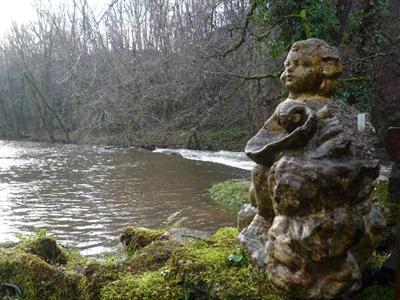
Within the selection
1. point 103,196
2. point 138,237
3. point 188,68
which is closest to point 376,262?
point 138,237

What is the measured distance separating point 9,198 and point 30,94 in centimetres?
3694

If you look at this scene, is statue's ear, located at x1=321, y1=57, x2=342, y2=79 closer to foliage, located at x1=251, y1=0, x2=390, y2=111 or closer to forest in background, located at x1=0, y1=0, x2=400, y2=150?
forest in background, located at x1=0, y1=0, x2=400, y2=150

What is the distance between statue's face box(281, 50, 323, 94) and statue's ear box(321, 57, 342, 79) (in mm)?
31

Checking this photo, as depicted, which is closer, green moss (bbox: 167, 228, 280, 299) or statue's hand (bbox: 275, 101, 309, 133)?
statue's hand (bbox: 275, 101, 309, 133)

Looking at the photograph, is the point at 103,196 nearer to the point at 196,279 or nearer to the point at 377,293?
the point at 196,279

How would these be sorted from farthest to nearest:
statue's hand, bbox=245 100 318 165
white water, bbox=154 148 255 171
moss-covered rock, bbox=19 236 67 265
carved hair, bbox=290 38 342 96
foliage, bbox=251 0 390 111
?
white water, bbox=154 148 255 171
foliage, bbox=251 0 390 111
moss-covered rock, bbox=19 236 67 265
carved hair, bbox=290 38 342 96
statue's hand, bbox=245 100 318 165

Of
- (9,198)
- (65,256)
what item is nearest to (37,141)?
(9,198)

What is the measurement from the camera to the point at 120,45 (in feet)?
107

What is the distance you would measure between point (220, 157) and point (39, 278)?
20078 mm

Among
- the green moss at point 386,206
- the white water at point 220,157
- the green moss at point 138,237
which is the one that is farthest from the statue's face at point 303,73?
the white water at point 220,157

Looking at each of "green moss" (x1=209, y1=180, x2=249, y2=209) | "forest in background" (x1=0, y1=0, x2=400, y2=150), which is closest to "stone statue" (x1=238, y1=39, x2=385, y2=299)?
"forest in background" (x1=0, y1=0, x2=400, y2=150)

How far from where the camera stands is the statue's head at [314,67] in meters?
3.30

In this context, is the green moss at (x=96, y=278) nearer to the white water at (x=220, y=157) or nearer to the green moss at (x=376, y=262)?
the green moss at (x=376, y=262)

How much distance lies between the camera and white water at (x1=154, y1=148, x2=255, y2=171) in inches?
834
